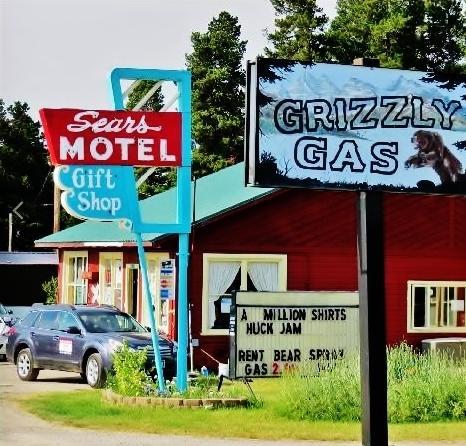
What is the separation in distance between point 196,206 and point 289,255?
2.69 meters

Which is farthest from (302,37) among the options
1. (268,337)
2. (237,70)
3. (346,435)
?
Answer: (346,435)

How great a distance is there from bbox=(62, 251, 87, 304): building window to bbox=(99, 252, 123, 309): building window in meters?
1.39

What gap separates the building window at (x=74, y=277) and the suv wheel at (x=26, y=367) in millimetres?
8429

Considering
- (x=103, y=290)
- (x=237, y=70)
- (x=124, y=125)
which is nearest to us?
(x=124, y=125)

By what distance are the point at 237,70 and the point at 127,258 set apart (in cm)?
3809

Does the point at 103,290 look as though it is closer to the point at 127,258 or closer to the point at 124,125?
the point at 127,258

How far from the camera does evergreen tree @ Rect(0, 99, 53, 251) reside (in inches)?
3081

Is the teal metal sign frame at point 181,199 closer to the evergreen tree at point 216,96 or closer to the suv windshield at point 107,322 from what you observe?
the suv windshield at point 107,322

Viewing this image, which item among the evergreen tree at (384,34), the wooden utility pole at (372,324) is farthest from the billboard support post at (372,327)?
the evergreen tree at (384,34)

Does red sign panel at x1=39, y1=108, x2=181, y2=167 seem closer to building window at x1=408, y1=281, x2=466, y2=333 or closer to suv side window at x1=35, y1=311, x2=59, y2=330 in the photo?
suv side window at x1=35, y1=311, x2=59, y2=330

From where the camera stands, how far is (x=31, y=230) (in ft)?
257

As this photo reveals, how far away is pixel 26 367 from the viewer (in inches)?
971

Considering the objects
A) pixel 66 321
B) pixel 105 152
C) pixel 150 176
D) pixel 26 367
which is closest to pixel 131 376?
pixel 105 152

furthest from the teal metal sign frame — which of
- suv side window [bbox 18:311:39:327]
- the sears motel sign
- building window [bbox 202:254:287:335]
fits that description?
building window [bbox 202:254:287:335]
